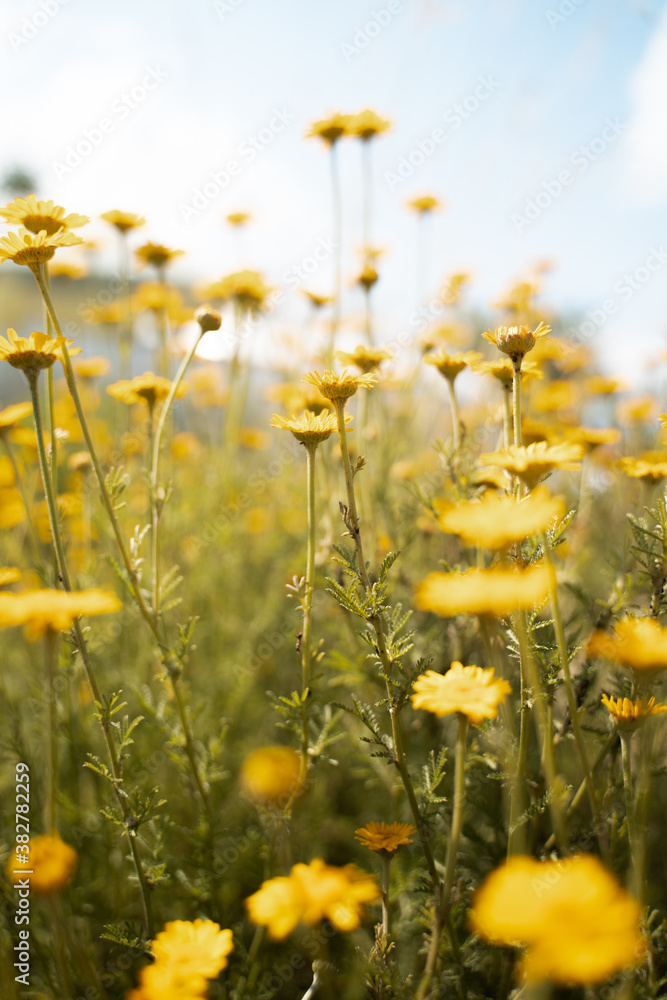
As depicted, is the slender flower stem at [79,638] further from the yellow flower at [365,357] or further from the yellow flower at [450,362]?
the yellow flower at [450,362]

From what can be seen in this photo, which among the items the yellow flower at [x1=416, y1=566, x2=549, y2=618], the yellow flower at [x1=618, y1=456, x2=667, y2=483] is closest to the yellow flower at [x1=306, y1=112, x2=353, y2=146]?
the yellow flower at [x1=618, y1=456, x2=667, y2=483]

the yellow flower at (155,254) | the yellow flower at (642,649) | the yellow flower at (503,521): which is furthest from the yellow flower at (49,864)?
the yellow flower at (155,254)

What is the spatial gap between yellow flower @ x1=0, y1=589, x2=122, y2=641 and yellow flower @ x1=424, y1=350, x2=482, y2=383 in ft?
3.49

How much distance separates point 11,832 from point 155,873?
1117mm

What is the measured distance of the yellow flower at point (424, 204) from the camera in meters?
2.82

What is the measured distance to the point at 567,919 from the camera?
0.71 m

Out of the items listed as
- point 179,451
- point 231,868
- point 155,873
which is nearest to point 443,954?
point 155,873

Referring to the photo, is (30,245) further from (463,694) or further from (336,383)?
(463,694)

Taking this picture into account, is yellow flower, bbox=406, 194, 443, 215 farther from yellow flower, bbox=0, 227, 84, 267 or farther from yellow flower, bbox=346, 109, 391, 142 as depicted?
yellow flower, bbox=0, 227, 84, 267

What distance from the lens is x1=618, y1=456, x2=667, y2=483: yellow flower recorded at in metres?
1.38

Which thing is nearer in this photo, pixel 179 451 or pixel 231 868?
pixel 231 868

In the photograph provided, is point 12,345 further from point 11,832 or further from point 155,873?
point 11,832

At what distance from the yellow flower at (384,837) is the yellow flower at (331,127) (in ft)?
7.62

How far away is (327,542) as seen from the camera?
194cm
